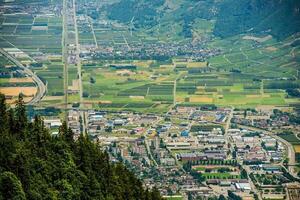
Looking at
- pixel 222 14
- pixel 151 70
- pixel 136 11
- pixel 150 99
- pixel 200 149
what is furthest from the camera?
pixel 136 11

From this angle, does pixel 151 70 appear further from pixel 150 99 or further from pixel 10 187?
pixel 10 187

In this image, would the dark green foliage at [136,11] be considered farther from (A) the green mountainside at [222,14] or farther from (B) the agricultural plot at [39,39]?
(B) the agricultural plot at [39,39]

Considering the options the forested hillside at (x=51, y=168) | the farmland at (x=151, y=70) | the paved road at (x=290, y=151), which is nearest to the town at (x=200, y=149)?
the paved road at (x=290, y=151)

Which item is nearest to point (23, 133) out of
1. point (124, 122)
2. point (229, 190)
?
point (229, 190)

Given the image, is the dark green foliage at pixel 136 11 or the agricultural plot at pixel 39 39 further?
the dark green foliage at pixel 136 11

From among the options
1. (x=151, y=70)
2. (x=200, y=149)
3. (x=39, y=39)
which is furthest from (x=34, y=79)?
(x=200, y=149)
